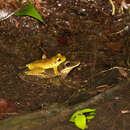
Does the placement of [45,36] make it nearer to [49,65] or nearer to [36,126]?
[49,65]

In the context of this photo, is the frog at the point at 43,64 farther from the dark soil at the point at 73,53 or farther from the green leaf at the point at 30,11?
the green leaf at the point at 30,11

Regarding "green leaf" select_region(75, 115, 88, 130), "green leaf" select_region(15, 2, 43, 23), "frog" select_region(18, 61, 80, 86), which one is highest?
"green leaf" select_region(15, 2, 43, 23)

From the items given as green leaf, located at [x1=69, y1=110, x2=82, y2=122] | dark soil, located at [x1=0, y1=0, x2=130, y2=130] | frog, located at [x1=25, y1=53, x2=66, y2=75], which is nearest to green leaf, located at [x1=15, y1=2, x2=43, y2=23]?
dark soil, located at [x1=0, y1=0, x2=130, y2=130]

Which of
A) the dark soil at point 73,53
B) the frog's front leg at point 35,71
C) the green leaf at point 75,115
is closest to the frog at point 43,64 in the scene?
the frog's front leg at point 35,71

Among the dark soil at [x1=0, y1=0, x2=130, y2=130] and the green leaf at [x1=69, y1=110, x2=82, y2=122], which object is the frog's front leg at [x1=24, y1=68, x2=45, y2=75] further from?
the green leaf at [x1=69, y1=110, x2=82, y2=122]

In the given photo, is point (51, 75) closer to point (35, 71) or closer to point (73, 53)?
point (35, 71)

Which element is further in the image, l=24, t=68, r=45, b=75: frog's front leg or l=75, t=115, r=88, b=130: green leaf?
l=24, t=68, r=45, b=75: frog's front leg

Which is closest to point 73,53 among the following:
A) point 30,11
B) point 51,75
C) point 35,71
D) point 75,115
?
point 51,75

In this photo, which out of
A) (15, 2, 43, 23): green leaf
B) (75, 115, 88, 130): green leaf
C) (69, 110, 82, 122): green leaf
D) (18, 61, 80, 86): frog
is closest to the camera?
(75, 115, 88, 130): green leaf
